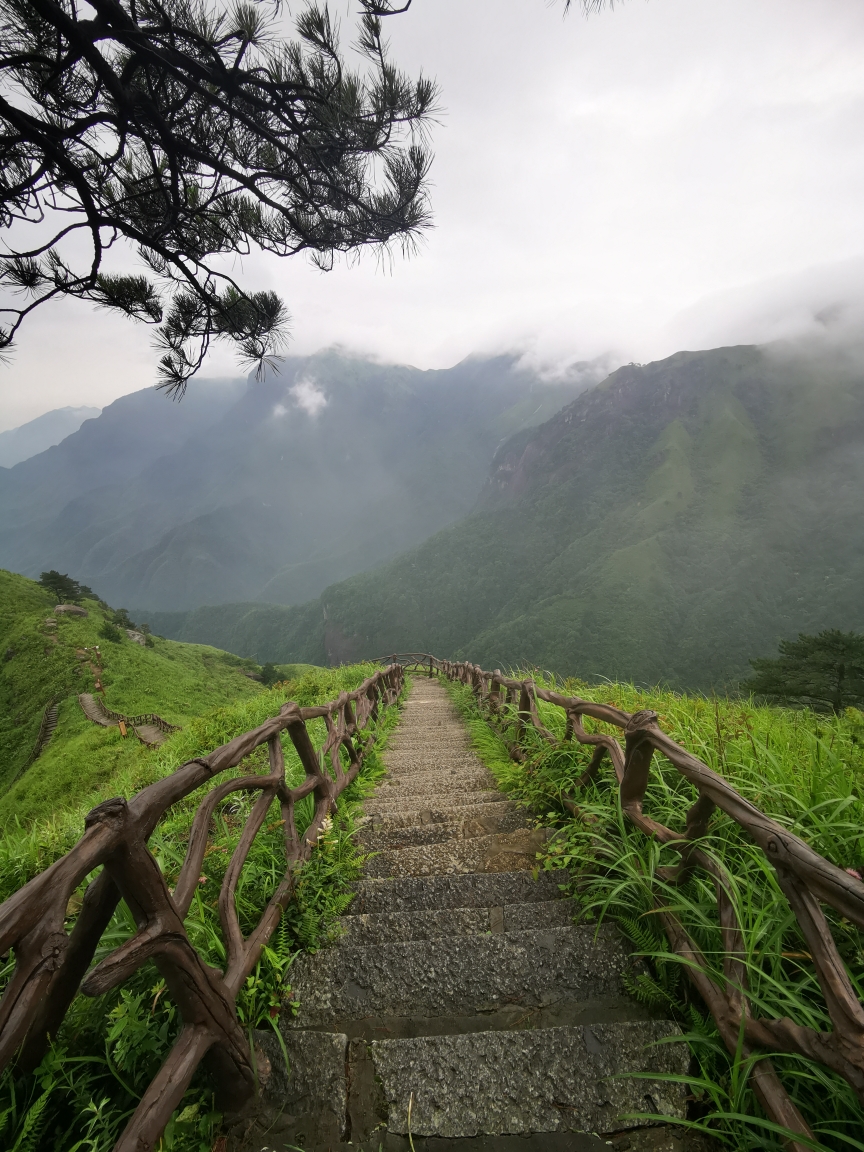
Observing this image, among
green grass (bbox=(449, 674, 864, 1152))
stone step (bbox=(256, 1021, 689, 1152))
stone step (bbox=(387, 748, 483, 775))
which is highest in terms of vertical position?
green grass (bbox=(449, 674, 864, 1152))

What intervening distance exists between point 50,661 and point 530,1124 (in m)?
22.4

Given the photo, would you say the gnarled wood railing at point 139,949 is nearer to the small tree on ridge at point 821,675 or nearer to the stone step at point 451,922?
the stone step at point 451,922

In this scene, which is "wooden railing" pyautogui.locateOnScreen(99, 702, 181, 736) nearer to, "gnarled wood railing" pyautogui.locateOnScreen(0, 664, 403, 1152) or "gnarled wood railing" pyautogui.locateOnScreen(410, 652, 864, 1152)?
"gnarled wood railing" pyautogui.locateOnScreen(0, 664, 403, 1152)

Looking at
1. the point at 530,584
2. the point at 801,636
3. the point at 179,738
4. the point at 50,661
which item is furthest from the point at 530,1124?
the point at 530,584

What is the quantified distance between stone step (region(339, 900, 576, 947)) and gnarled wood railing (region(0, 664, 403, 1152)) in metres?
0.52

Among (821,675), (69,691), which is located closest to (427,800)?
(69,691)

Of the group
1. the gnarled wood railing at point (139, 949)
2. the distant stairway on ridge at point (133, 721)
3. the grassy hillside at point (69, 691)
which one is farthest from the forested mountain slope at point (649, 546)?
the gnarled wood railing at point (139, 949)

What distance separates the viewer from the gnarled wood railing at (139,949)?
1.04 metres

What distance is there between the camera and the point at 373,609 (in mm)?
121438

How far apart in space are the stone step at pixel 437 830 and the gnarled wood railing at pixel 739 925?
113 cm

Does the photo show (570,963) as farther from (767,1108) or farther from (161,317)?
(161,317)

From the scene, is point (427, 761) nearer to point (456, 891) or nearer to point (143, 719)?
point (456, 891)

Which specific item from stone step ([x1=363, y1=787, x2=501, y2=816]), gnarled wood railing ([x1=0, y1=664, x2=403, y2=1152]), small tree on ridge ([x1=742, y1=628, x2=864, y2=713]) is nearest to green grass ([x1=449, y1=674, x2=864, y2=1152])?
stone step ([x1=363, y1=787, x2=501, y2=816])

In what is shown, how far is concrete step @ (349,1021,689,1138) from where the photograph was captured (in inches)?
57.7
